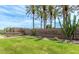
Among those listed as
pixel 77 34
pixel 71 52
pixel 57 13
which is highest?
pixel 57 13

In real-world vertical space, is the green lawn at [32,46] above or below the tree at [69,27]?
below

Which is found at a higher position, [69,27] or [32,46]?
[69,27]

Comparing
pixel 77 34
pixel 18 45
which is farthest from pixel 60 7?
pixel 18 45

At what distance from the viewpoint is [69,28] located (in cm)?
396

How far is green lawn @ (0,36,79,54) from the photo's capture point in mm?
3867

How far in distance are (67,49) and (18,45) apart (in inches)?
27.6

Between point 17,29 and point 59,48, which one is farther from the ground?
point 17,29

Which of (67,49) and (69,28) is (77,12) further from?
(67,49)

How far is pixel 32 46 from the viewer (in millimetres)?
3893

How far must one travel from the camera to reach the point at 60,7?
12.9 ft

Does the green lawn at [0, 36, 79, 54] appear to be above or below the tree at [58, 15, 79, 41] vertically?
below

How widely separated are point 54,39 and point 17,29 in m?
0.55

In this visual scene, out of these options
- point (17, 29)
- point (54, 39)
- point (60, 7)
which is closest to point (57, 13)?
point (60, 7)

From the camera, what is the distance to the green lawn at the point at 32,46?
387 centimetres
